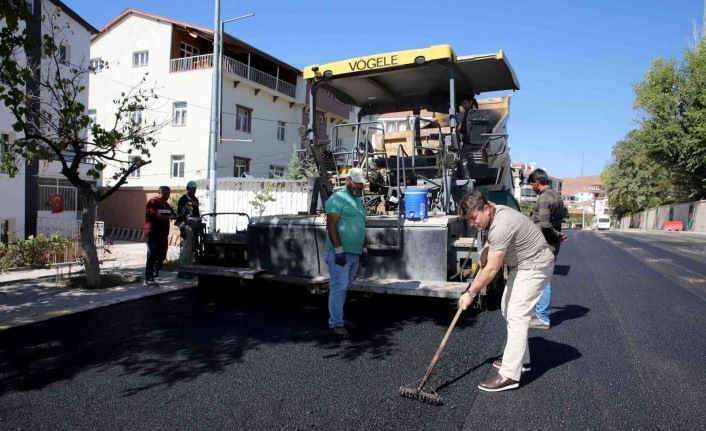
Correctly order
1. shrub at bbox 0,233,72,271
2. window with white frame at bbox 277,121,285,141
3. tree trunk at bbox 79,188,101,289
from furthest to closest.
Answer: window with white frame at bbox 277,121,285,141
shrub at bbox 0,233,72,271
tree trunk at bbox 79,188,101,289

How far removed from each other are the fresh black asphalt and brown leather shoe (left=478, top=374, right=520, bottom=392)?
6 cm

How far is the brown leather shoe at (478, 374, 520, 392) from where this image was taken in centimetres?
367

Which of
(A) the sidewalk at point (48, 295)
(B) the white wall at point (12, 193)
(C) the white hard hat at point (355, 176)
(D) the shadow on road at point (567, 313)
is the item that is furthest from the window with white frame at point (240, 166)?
(C) the white hard hat at point (355, 176)

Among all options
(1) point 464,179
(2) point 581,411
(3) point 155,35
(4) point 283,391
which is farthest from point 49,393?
(3) point 155,35

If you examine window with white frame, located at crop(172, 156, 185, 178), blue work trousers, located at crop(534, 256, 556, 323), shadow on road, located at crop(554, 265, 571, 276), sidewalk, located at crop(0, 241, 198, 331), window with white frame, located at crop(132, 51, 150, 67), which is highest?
window with white frame, located at crop(132, 51, 150, 67)

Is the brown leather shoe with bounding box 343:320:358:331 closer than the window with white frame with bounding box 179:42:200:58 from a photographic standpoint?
Yes

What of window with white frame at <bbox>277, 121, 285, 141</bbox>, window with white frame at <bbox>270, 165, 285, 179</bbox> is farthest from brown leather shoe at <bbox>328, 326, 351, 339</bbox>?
window with white frame at <bbox>277, 121, 285, 141</bbox>

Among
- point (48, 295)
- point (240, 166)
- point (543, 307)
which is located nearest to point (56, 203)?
point (240, 166)

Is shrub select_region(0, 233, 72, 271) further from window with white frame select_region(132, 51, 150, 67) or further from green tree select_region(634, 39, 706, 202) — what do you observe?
green tree select_region(634, 39, 706, 202)

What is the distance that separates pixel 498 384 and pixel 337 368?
1261 millimetres

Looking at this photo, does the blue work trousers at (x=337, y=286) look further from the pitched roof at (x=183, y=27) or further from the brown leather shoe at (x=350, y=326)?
the pitched roof at (x=183, y=27)

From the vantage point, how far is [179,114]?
2522cm

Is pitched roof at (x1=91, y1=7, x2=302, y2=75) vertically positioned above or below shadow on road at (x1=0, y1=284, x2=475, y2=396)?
above

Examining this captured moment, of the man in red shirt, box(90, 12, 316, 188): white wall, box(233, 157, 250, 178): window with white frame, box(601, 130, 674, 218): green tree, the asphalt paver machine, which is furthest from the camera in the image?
box(601, 130, 674, 218): green tree
